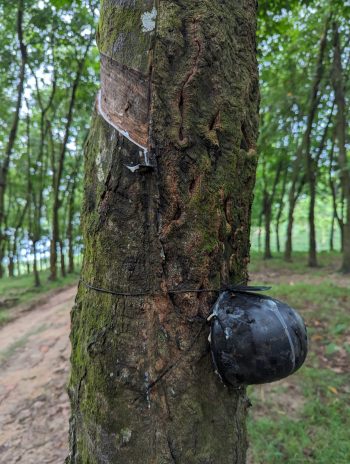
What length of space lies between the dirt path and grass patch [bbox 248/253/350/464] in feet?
6.24

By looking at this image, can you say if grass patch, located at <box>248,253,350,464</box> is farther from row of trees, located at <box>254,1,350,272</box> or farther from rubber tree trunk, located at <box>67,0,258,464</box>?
row of trees, located at <box>254,1,350,272</box>

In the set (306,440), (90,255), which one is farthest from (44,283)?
(90,255)

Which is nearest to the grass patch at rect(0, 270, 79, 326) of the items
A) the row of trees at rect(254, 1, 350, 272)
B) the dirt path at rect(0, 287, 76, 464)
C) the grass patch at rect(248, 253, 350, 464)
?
the dirt path at rect(0, 287, 76, 464)

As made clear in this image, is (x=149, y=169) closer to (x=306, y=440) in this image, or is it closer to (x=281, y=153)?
(x=306, y=440)

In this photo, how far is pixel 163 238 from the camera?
1277 millimetres

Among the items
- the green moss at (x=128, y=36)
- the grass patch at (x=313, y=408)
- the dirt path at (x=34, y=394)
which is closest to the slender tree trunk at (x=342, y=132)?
the grass patch at (x=313, y=408)

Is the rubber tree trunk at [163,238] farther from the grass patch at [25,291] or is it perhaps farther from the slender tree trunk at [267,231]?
the slender tree trunk at [267,231]

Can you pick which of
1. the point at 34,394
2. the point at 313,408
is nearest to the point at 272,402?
the point at 313,408

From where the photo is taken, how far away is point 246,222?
56.7 inches

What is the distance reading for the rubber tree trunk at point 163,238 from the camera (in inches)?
49.4

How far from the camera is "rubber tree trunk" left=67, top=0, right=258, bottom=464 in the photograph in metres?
1.25

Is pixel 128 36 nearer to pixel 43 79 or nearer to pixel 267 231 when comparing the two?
pixel 43 79

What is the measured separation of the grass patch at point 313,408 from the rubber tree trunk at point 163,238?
7.34 ft

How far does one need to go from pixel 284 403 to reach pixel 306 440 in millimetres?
594
